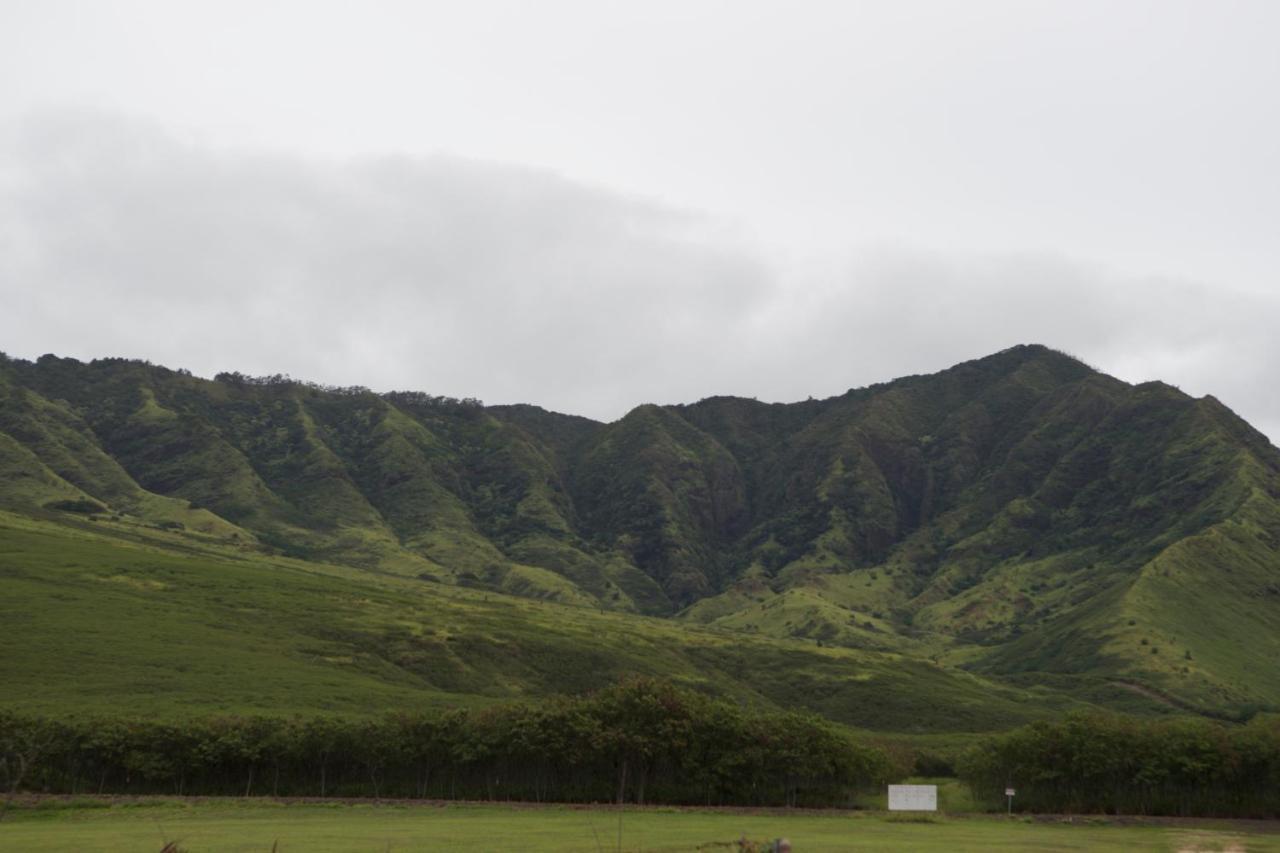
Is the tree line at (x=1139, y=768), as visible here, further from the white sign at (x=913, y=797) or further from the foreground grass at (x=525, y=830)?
the white sign at (x=913, y=797)

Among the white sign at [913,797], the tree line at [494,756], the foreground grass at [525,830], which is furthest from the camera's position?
the tree line at [494,756]

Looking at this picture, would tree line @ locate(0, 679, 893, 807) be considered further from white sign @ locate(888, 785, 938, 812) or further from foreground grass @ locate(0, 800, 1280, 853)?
white sign @ locate(888, 785, 938, 812)

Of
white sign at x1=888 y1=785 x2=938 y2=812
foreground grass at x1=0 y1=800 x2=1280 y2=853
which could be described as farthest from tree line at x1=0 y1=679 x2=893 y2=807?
white sign at x1=888 y1=785 x2=938 y2=812

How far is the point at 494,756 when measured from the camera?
4043 inches

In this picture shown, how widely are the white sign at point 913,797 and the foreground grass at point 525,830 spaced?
1625 mm

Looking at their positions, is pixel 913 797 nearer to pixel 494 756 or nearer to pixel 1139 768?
pixel 1139 768

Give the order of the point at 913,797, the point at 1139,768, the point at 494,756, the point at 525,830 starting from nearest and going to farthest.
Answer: the point at 525,830 < the point at 913,797 < the point at 1139,768 < the point at 494,756

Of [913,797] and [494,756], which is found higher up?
[494,756]

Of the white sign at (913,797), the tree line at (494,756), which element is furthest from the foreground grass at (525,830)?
the tree line at (494,756)

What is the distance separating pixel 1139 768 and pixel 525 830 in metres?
57.5

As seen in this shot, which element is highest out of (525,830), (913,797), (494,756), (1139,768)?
(1139,768)

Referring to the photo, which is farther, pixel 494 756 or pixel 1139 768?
pixel 494 756

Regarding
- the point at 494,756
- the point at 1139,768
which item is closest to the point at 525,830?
the point at 494,756

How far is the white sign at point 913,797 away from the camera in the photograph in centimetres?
8900
